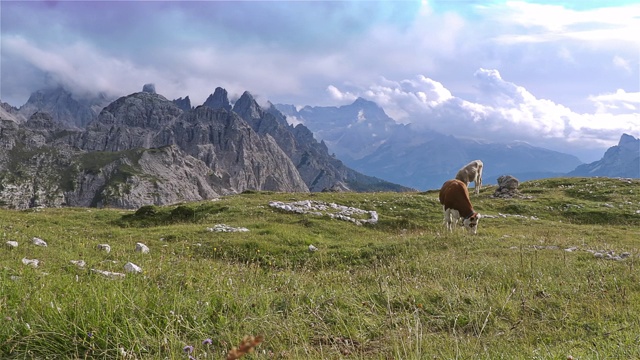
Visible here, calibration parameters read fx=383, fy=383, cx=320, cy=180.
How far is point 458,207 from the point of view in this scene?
21.8m

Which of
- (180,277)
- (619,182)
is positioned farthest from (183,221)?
(619,182)

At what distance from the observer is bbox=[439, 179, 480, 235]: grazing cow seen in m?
21.1

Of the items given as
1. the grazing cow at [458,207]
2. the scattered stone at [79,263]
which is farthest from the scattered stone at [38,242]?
the grazing cow at [458,207]

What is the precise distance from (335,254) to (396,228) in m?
10.3

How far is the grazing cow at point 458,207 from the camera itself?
21.1m

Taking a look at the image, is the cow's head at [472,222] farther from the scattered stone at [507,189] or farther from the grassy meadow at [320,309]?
the scattered stone at [507,189]

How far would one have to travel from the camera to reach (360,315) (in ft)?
20.8

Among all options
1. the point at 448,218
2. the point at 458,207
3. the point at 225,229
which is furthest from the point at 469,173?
the point at 225,229

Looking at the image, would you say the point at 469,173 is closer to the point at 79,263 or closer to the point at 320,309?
the point at 320,309

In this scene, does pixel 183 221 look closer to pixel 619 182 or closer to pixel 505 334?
pixel 505 334

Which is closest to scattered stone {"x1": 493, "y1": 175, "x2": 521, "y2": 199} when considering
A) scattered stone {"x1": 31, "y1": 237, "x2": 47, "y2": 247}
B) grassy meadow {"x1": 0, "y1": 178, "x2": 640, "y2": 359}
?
grassy meadow {"x1": 0, "y1": 178, "x2": 640, "y2": 359}

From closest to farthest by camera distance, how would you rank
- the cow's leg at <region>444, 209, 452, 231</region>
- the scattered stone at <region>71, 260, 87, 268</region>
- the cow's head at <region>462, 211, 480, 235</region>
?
the scattered stone at <region>71, 260, 87, 268</region>
the cow's head at <region>462, 211, 480, 235</region>
the cow's leg at <region>444, 209, 452, 231</region>

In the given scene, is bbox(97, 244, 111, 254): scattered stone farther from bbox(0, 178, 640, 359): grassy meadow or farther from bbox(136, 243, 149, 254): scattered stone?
bbox(136, 243, 149, 254): scattered stone

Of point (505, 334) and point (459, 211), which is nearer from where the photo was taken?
point (505, 334)
